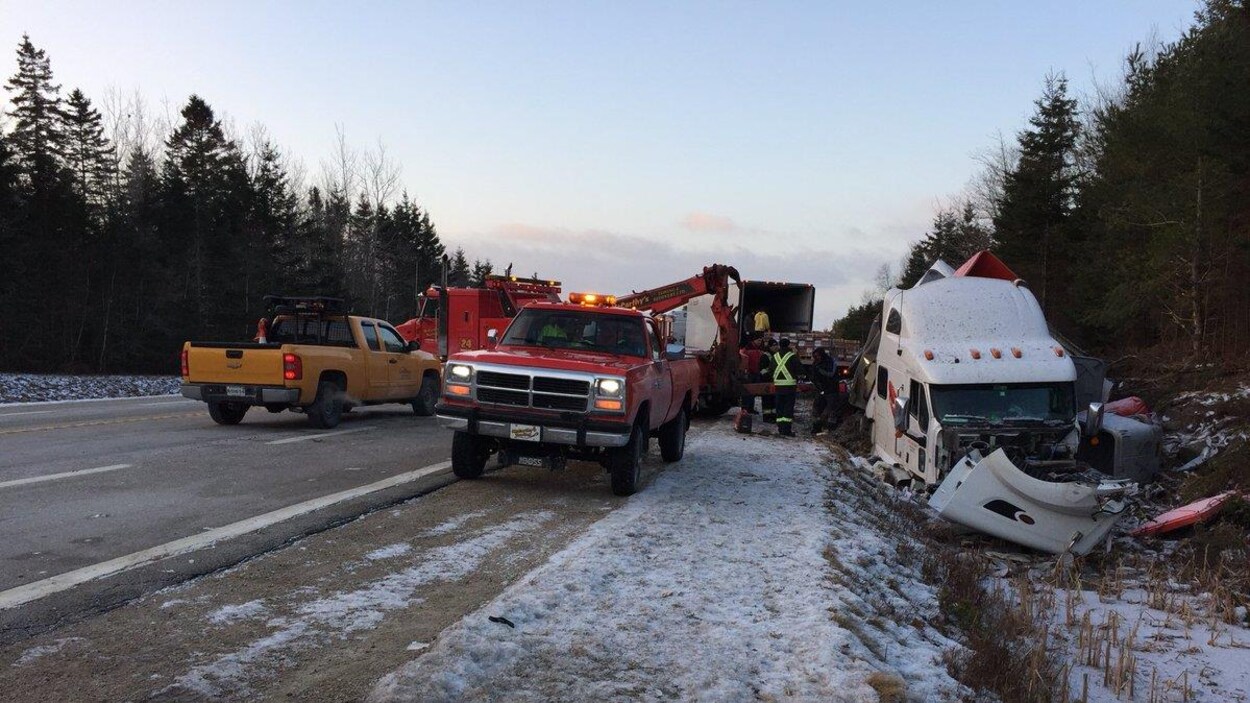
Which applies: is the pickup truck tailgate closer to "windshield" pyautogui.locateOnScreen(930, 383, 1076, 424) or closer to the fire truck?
the fire truck

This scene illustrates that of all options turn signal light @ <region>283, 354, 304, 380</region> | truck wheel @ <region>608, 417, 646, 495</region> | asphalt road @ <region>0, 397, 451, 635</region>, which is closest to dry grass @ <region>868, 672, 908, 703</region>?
asphalt road @ <region>0, 397, 451, 635</region>

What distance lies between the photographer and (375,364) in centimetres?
1551

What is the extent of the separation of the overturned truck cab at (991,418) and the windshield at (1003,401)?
0.01 meters

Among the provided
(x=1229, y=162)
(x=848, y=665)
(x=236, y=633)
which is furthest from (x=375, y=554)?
(x=1229, y=162)

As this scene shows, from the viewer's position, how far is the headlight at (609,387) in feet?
28.6

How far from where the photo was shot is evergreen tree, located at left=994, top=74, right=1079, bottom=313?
129ft

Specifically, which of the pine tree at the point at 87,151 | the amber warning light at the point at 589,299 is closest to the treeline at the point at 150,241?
the pine tree at the point at 87,151

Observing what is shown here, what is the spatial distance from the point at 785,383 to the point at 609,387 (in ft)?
27.1

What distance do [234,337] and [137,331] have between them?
4405mm

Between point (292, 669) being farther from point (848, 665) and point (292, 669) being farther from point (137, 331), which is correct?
point (137, 331)

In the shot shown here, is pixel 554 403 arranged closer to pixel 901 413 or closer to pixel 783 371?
pixel 901 413

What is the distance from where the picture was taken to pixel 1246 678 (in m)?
6.42

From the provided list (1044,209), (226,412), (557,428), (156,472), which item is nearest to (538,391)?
(557,428)

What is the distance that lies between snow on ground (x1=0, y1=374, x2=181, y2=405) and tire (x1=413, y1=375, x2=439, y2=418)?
8.69 metres
